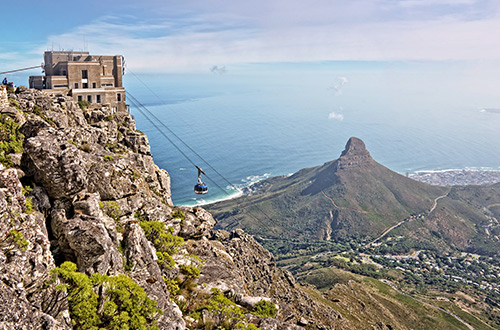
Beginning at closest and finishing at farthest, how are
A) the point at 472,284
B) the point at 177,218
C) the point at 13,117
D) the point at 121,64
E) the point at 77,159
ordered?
the point at 77,159 → the point at 13,117 → the point at 177,218 → the point at 121,64 → the point at 472,284

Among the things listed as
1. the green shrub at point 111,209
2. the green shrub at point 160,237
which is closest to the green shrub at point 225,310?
the green shrub at point 160,237

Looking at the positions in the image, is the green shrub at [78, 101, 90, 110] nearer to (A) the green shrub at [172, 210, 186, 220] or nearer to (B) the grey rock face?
(A) the green shrub at [172, 210, 186, 220]

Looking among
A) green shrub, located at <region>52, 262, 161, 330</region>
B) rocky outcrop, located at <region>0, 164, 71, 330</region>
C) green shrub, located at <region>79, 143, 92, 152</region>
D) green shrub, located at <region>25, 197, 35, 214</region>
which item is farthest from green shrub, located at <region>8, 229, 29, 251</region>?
green shrub, located at <region>79, 143, 92, 152</region>

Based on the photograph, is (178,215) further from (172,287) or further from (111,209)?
(172,287)

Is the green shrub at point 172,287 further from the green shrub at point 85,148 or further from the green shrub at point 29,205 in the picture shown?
the green shrub at point 85,148

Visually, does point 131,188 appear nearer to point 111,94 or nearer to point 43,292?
point 43,292

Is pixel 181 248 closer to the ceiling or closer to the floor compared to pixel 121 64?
closer to the floor

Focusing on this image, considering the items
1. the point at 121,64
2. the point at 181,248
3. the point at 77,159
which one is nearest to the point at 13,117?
the point at 77,159

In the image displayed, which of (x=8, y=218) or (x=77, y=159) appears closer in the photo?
(x=8, y=218)
